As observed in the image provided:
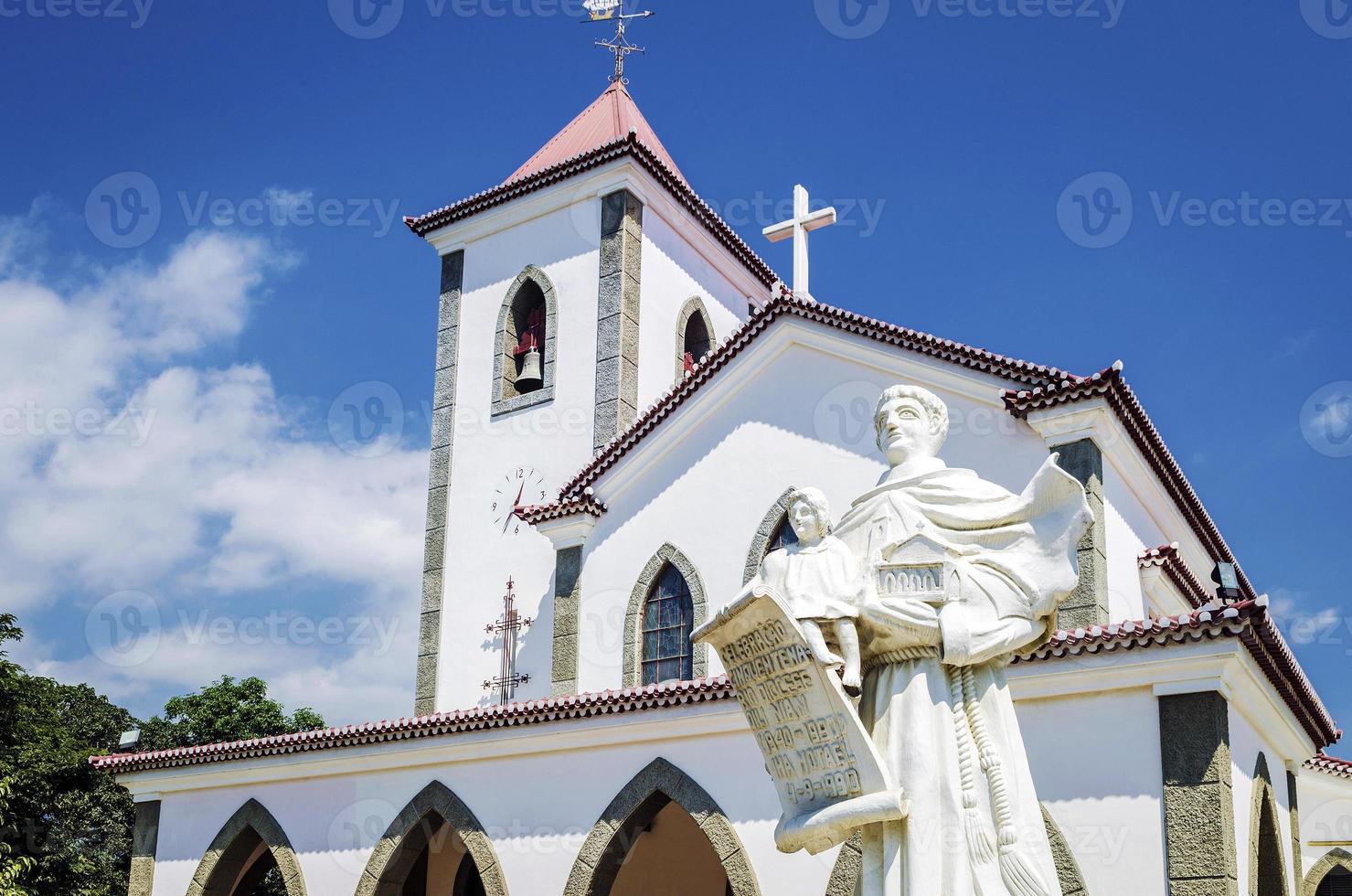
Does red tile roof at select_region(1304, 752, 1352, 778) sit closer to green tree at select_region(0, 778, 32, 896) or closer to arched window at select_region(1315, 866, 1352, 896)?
arched window at select_region(1315, 866, 1352, 896)

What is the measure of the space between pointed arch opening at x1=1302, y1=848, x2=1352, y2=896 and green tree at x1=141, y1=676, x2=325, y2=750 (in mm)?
20993

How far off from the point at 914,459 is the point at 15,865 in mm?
17765

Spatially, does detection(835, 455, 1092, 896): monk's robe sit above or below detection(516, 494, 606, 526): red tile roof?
below

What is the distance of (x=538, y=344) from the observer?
22172 mm

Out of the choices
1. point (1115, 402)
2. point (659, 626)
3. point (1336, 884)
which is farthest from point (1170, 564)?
point (1336, 884)

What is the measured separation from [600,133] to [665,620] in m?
9.73

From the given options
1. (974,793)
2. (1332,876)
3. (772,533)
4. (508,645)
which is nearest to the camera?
(974,793)

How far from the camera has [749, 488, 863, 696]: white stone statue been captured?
16.7 feet

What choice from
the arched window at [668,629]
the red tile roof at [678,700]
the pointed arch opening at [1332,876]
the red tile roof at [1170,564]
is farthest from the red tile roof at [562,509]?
the pointed arch opening at [1332,876]

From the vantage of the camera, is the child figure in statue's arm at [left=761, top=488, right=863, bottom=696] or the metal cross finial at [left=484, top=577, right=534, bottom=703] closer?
the child figure in statue's arm at [left=761, top=488, right=863, bottom=696]

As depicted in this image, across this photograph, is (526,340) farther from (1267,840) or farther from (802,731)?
(802,731)

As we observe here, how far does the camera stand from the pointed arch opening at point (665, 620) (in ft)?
56.5

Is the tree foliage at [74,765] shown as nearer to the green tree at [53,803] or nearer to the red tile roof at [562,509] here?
the green tree at [53,803]

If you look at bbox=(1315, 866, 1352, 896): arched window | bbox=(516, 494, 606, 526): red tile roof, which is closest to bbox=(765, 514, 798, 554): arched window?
bbox=(516, 494, 606, 526): red tile roof
